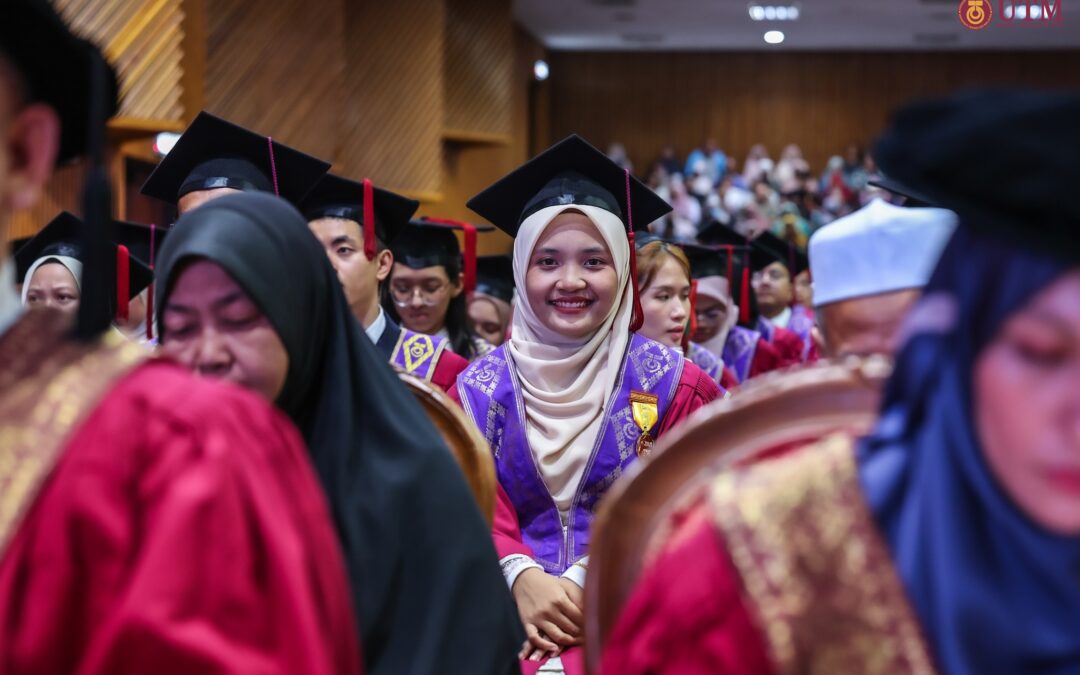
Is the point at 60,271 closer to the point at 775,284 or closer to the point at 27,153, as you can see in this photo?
the point at 27,153

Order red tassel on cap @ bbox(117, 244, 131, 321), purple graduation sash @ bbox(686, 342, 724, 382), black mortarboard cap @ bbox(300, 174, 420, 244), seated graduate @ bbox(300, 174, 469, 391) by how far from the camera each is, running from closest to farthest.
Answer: red tassel on cap @ bbox(117, 244, 131, 321)
seated graduate @ bbox(300, 174, 469, 391)
black mortarboard cap @ bbox(300, 174, 420, 244)
purple graduation sash @ bbox(686, 342, 724, 382)

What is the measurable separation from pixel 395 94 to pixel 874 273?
11.2 m

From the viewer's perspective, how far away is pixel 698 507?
1.62 metres

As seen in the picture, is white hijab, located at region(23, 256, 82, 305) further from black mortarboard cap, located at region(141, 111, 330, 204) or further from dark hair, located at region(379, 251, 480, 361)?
dark hair, located at region(379, 251, 480, 361)

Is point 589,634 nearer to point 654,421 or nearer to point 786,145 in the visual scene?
point 654,421

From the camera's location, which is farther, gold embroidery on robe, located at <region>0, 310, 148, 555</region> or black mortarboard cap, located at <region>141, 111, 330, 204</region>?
black mortarboard cap, located at <region>141, 111, 330, 204</region>

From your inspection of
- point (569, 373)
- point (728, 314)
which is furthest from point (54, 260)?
point (728, 314)

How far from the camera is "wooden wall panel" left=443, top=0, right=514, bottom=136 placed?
15578mm

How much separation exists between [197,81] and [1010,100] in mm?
8943

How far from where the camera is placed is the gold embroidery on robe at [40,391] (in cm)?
134

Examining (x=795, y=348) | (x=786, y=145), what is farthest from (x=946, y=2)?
(x=795, y=348)

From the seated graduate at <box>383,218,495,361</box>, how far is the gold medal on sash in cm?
236

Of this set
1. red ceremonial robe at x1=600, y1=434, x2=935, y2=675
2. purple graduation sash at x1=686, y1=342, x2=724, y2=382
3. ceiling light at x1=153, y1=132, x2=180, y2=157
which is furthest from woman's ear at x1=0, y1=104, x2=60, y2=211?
ceiling light at x1=153, y1=132, x2=180, y2=157

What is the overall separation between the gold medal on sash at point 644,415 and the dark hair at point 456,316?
2.36m
